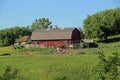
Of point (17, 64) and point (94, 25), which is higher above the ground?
point (94, 25)

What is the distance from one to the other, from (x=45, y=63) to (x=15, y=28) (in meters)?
82.4

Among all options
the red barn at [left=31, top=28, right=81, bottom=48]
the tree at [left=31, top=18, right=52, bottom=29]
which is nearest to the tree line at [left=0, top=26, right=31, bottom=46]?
the tree at [left=31, top=18, right=52, bottom=29]

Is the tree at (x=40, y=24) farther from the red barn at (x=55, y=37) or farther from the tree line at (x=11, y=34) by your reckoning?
the red barn at (x=55, y=37)

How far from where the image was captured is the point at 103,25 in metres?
74.4

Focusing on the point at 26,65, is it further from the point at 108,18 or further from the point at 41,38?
the point at 108,18

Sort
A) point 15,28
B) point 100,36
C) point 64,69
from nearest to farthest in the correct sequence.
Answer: point 64,69
point 100,36
point 15,28

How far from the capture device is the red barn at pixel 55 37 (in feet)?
198

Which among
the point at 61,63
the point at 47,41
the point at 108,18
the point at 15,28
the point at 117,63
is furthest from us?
Result: the point at 15,28

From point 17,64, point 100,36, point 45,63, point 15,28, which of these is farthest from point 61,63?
point 15,28

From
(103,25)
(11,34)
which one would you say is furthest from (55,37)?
(11,34)

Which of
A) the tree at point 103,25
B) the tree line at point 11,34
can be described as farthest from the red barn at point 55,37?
the tree line at point 11,34

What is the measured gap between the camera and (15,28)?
106562 millimetres

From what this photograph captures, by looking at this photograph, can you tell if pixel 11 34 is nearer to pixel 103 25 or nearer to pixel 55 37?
pixel 103 25

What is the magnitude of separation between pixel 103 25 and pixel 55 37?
1655cm
